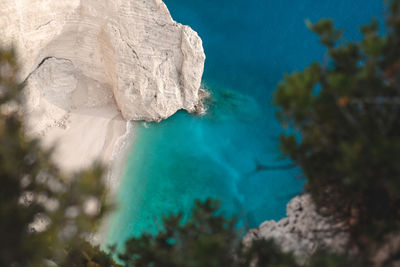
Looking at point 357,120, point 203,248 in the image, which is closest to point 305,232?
point 357,120

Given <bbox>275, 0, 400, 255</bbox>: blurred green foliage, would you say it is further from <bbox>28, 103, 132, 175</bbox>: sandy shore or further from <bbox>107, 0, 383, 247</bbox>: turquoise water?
<bbox>28, 103, 132, 175</bbox>: sandy shore

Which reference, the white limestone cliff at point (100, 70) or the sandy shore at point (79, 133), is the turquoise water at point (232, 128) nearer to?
the sandy shore at point (79, 133)

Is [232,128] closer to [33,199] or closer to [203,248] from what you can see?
[33,199]

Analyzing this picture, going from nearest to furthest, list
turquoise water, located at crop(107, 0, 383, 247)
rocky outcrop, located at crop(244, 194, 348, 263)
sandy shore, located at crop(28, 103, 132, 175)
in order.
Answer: rocky outcrop, located at crop(244, 194, 348, 263), turquoise water, located at crop(107, 0, 383, 247), sandy shore, located at crop(28, 103, 132, 175)

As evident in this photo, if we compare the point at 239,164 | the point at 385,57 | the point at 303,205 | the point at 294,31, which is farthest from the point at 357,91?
the point at 294,31

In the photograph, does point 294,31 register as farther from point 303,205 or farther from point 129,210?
point 129,210

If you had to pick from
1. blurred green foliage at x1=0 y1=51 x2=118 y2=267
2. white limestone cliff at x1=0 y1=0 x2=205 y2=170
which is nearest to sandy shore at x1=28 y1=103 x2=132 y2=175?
white limestone cliff at x1=0 y1=0 x2=205 y2=170
